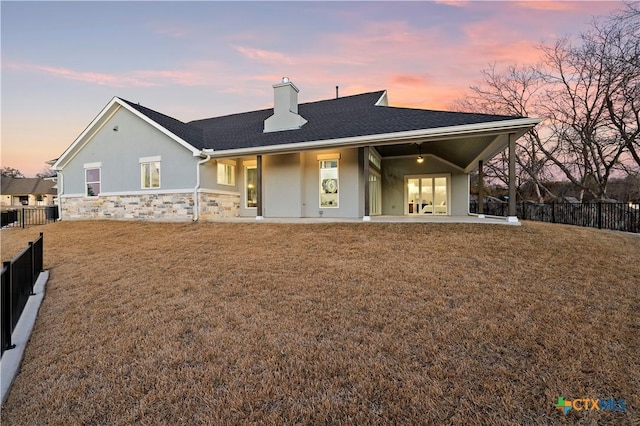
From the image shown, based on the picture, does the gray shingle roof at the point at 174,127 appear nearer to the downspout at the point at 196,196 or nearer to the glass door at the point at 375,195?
the downspout at the point at 196,196

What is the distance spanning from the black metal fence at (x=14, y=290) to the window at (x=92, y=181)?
10.1 meters

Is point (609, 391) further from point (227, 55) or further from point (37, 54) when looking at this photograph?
point (37, 54)

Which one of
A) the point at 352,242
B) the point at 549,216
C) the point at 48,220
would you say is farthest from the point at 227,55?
the point at 549,216

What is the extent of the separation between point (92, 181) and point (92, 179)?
0.32 feet

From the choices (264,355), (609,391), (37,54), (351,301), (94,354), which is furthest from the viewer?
(37,54)

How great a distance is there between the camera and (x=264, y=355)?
3.13 m

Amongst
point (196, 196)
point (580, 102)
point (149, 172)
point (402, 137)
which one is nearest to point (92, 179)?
point (149, 172)

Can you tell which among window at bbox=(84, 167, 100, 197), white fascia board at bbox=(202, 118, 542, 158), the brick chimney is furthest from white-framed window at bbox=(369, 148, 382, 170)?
window at bbox=(84, 167, 100, 197)

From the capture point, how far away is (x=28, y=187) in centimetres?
4756

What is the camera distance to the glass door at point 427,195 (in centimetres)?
1491

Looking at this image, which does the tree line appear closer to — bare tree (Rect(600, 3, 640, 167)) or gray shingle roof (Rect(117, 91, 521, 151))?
bare tree (Rect(600, 3, 640, 167))

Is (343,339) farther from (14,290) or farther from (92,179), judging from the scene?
(92,179)

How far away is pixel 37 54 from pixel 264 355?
15.9 metres

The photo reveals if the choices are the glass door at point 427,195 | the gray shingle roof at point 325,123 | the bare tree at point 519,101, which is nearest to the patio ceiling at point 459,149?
the gray shingle roof at point 325,123
